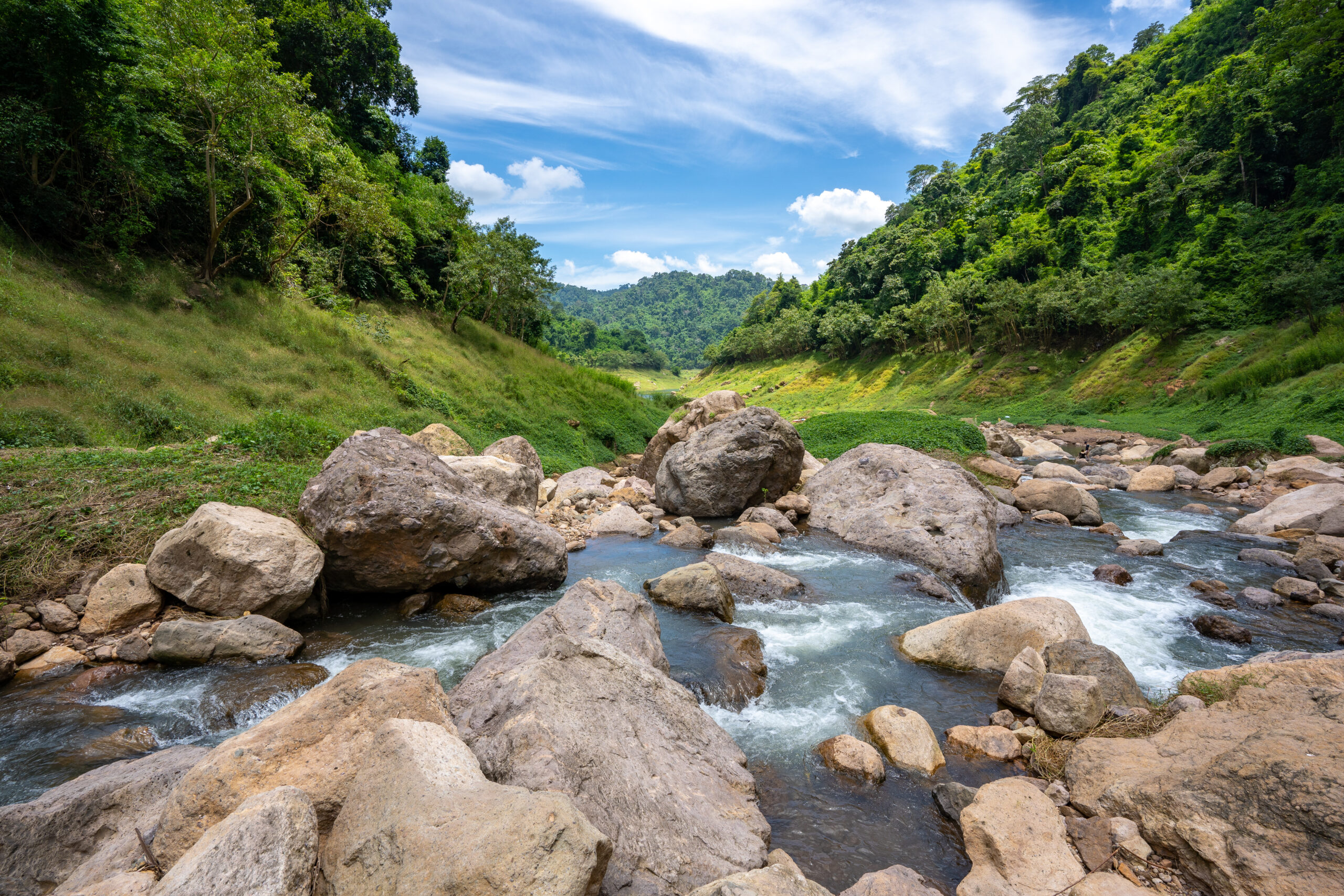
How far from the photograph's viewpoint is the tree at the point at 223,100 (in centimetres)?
1672

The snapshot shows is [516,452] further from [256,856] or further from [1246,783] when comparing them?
[1246,783]

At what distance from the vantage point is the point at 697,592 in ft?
32.3

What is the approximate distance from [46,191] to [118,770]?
19.2m

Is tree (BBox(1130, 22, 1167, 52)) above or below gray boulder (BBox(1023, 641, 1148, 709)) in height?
above

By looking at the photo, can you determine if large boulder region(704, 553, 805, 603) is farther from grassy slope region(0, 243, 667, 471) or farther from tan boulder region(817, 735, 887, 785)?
grassy slope region(0, 243, 667, 471)

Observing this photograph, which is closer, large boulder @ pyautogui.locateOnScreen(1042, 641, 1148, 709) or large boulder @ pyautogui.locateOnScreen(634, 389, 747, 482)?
large boulder @ pyautogui.locateOnScreen(1042, 641, 1148, 709)

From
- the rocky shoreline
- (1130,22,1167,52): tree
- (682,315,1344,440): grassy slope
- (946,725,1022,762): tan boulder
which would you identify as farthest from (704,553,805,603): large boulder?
(1130,22,1167,52): tree

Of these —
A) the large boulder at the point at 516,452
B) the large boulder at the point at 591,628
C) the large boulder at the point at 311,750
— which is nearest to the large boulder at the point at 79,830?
the large boulder at the point at 311,750

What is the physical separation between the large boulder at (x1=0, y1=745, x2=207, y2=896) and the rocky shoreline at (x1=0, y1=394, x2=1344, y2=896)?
17mm

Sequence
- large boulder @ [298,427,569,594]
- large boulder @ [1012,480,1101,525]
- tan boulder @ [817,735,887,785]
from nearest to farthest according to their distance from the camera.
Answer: tan boulder @ [817,735,887,785], large boulder @ [298,427,569,594], large boulder @ [1012,480,1101,525]

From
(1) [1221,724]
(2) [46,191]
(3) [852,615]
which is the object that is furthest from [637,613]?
(2) [46,191]

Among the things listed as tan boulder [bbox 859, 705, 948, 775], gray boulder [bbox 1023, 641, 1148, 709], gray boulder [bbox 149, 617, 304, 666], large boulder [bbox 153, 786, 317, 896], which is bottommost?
gray boulder [bbox 149, 617, 304, 666]

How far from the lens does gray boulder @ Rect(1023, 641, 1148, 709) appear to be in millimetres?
6492

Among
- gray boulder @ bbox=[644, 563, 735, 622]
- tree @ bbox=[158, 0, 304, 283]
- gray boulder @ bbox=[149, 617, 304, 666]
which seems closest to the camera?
gray boulder @ bbox=[149, 617, 304, 666]
